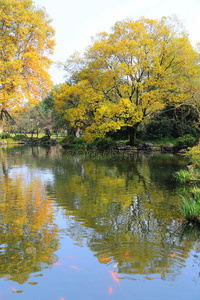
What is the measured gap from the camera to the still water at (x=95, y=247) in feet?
11.4

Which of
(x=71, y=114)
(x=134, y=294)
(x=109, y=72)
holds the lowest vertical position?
(x=134, y=294)

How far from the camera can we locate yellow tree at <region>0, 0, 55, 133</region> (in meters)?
29.3

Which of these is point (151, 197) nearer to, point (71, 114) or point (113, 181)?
point (113, 181)

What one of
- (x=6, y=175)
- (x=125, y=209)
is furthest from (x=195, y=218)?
(x=6, y=175)

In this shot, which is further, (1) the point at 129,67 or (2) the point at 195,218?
(1) the point at 129,67

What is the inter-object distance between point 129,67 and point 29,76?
41.1ft

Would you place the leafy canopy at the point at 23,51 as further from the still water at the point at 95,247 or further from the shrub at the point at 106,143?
the still water at the point at 95,247

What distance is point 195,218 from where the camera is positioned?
20.2ft

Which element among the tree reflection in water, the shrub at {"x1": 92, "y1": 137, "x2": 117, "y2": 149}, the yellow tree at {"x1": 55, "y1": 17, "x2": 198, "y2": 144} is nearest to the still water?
the tree reflection in water

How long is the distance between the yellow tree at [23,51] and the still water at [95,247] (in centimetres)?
2386

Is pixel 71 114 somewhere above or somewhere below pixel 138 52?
below

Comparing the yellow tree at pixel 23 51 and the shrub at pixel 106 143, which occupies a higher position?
the yellow tree at pixel 23 51

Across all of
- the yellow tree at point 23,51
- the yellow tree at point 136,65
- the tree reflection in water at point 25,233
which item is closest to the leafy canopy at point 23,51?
the yellow tree at point 23,51

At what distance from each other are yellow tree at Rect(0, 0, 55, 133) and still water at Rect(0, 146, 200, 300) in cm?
2386
